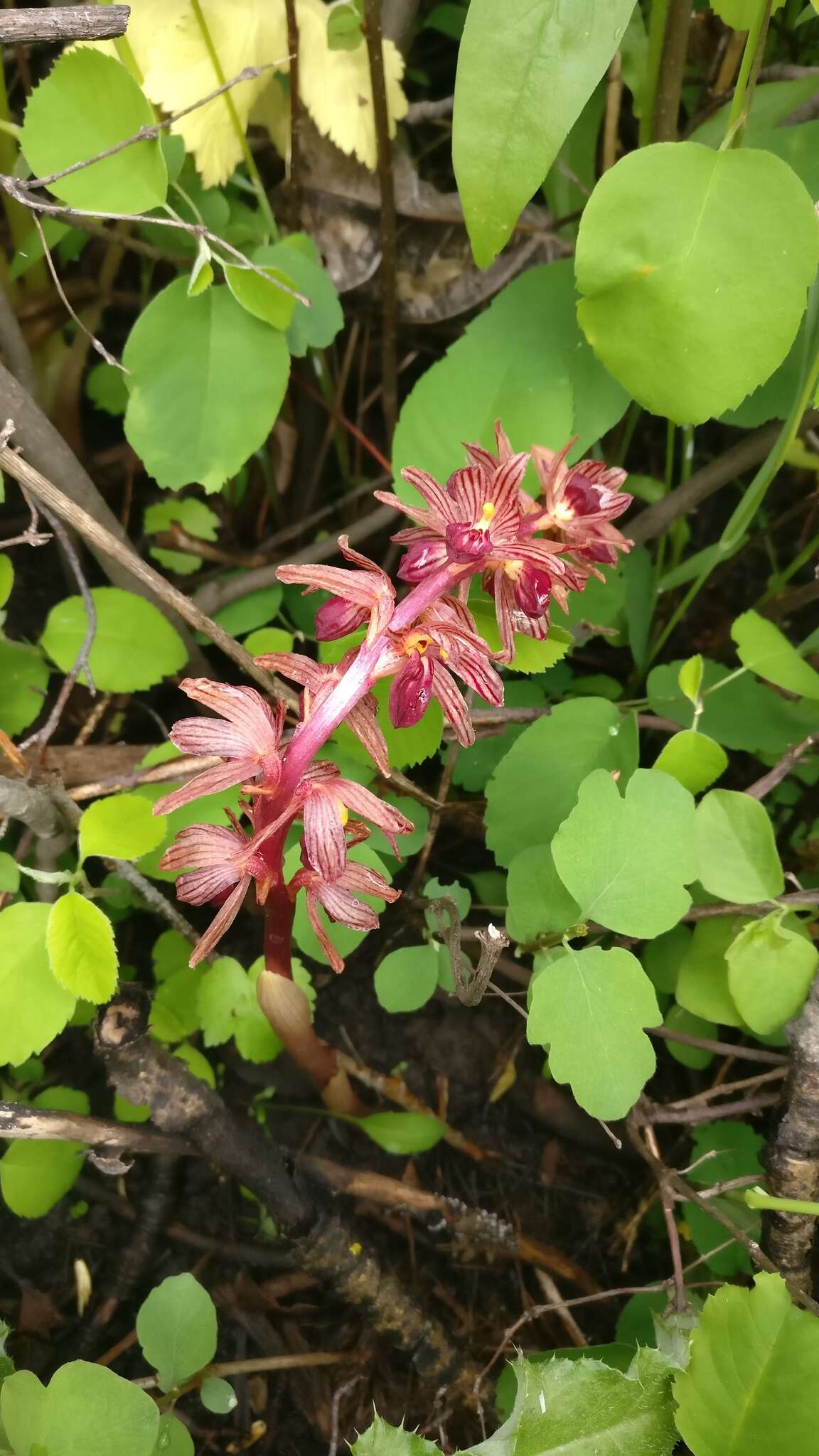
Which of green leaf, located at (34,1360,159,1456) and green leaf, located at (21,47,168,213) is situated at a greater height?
green leaf, located at (21,47,168,213)

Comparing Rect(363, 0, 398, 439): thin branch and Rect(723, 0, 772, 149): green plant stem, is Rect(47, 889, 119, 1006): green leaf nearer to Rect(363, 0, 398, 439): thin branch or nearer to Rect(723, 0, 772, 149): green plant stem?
Rect(363, 0, 398, 439): thin branch

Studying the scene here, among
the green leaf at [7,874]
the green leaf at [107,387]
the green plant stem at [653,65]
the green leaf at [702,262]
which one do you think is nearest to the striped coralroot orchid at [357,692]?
the green leaf at [702,262]

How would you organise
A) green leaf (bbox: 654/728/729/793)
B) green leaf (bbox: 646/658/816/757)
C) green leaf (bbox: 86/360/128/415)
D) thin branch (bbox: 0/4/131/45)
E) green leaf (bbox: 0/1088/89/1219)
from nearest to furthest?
thin branch (bbox: 0/4/131/45), green leaf (bbox: 654/728/729/793), green leaf (bbox: 0/1088/89/1219), green leaf (bbox: 646/658/816/757), green leaf (bbox: 86/360/128/415)

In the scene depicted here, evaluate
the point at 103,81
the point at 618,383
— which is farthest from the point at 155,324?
the point at 618,383

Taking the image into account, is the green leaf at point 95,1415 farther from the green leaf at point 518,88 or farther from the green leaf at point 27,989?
the green leaf at point 518,88

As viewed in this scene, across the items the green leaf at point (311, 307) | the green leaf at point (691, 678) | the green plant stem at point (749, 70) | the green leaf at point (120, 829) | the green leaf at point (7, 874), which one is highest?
the green plant stem at point (749, 70)

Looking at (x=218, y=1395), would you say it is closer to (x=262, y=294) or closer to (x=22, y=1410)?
(x=22, y=1410)

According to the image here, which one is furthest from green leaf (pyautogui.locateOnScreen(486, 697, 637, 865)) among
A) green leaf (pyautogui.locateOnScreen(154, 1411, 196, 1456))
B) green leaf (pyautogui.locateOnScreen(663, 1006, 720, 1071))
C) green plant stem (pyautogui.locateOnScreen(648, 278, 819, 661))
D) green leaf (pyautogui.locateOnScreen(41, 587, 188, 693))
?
green leaf (pyautogui.locateOnScreen(154, 1411, 196, 1456))
